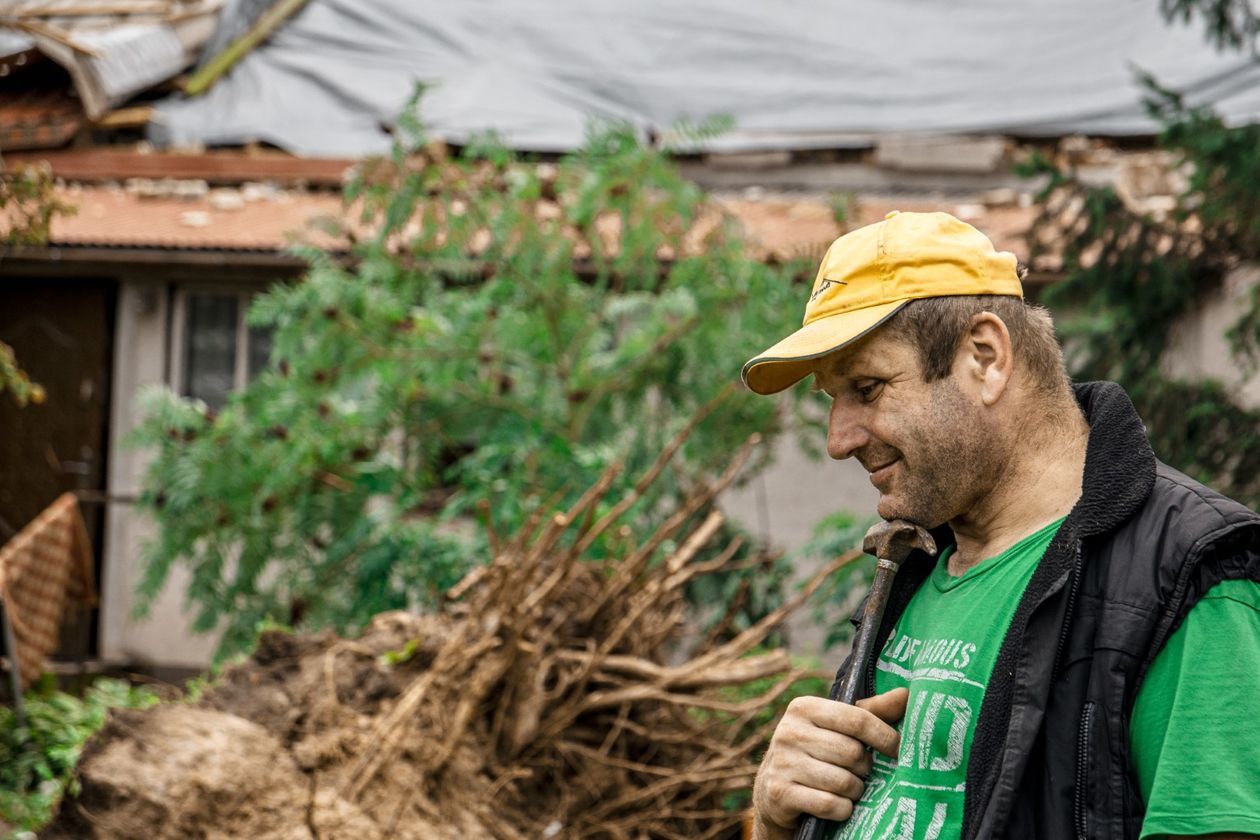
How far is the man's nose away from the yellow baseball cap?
0.11 metres

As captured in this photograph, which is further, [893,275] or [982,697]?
[893,275]

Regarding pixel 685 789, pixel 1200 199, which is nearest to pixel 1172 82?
pixel 1200 199

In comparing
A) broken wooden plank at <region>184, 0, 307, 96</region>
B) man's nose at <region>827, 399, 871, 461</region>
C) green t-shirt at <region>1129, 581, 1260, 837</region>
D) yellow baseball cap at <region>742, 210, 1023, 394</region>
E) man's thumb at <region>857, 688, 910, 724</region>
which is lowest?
man's thumb at <region>857, 688, 910, 724</region>

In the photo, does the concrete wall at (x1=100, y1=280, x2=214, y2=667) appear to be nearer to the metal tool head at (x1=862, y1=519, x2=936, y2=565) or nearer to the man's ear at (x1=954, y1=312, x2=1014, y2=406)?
the metal tool head at (x1=862, y1=519, x2=936, y2=565)

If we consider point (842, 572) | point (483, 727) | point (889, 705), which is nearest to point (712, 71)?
point (842, 572)

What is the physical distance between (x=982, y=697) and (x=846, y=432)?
45 centimetres

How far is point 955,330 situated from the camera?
2.07 metres

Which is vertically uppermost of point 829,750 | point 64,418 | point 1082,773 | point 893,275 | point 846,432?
point 893,275

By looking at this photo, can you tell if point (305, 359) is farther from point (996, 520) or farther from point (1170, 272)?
point (996, 520)

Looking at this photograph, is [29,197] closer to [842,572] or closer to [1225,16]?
[842,572]

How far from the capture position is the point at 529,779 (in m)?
5.13

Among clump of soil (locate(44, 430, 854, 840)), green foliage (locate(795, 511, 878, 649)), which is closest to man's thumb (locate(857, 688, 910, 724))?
clump of soil (locate(44, 430, 854, 840))

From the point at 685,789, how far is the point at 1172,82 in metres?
8.47

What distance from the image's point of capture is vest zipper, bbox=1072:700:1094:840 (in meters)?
1.75
